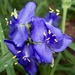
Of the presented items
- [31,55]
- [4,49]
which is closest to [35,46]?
[31,55]

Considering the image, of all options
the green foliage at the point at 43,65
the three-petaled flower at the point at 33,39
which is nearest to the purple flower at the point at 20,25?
the three-petaled flower at the point at 33,39

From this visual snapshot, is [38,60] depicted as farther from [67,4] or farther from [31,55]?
[67,4]

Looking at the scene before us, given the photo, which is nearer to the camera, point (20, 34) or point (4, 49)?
point (20, 34)

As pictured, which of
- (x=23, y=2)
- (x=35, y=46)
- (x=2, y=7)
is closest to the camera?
(x=35, y=46)

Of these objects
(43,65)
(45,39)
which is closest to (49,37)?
(45,39)

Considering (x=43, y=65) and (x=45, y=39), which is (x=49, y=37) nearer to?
(x=45, y=39)

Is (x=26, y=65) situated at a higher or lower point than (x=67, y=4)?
lower
